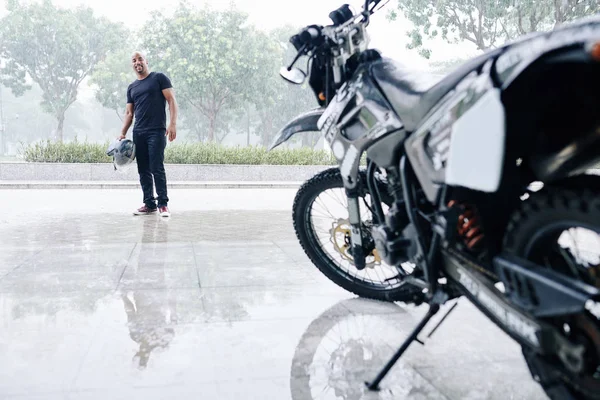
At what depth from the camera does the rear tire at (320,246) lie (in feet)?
12.1

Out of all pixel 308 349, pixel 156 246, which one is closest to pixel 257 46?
pixel 156 246

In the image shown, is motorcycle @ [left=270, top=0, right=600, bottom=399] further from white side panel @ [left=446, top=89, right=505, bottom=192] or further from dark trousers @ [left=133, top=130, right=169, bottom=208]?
dark trousers @ [left=133, top=130, right=169, bottom=208]

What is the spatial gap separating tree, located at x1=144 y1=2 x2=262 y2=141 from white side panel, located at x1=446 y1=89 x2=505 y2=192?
3599 cm

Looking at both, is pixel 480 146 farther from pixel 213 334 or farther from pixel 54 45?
pixel 54 45

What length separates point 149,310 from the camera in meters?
3.43

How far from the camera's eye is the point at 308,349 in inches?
112

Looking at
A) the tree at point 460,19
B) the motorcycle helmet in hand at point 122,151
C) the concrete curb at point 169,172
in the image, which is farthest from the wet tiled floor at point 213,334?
the tree at point 460,19

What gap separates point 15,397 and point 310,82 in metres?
2.27

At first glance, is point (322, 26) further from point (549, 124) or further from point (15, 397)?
point (15, 397)

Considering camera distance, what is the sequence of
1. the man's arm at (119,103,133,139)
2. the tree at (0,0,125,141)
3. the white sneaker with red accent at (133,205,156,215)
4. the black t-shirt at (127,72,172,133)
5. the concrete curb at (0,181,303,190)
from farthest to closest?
1. the tree at (0,0,125,141)
2. the concrete curb at (0,181,303,190)
3. the white sneaker with red accent at (133,205,156,215)
4. the man's arm at (119,103,133,139)
5. the black t-shirt at (127,72,172,133)

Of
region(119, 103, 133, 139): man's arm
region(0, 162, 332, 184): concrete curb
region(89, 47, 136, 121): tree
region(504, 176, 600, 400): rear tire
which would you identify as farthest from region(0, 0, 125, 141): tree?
region(504, 176, 600, 400): rear tire

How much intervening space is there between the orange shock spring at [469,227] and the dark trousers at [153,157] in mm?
5742

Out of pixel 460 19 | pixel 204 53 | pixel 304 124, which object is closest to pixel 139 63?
pixel 304 124

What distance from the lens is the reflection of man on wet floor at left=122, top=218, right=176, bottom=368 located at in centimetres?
289
